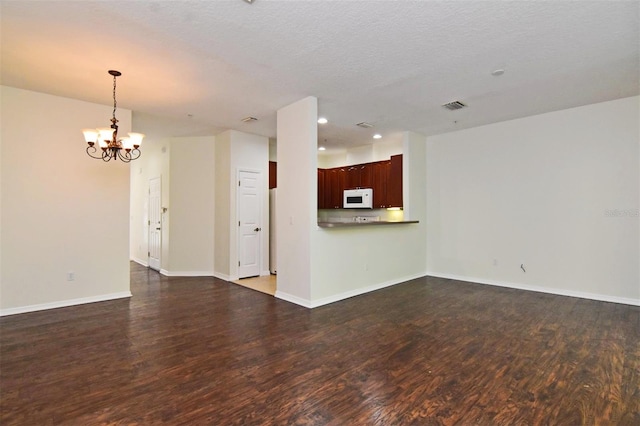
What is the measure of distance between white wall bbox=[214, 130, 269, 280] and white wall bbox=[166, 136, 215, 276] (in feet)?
0.67

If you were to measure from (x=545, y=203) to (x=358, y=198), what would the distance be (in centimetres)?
362

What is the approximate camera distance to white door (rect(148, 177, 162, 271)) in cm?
686

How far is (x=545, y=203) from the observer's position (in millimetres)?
4961

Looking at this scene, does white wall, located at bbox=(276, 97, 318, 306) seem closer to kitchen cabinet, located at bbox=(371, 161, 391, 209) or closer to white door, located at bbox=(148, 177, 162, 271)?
kitchen cabinet, located at bbox=(371, 161, 391, 209)

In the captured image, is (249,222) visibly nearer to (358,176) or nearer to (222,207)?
(222,207)

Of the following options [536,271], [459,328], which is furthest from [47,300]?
[536,271]

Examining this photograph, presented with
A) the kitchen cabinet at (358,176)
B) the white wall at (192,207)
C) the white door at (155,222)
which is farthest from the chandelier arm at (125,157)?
the kitchen cabinet at (358,176)

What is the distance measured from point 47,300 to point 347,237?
4199 millimetres

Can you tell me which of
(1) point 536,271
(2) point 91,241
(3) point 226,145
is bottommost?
(1) point 536,271

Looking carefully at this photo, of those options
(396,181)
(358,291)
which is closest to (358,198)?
(396,181)

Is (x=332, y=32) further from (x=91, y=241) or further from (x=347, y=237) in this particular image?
(x=91, y=241)

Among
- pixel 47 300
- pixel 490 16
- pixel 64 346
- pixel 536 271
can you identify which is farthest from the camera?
pixel 536 271

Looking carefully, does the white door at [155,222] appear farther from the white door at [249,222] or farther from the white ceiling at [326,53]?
the white ceiling at [326,53]

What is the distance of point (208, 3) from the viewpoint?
2305 millimetres
